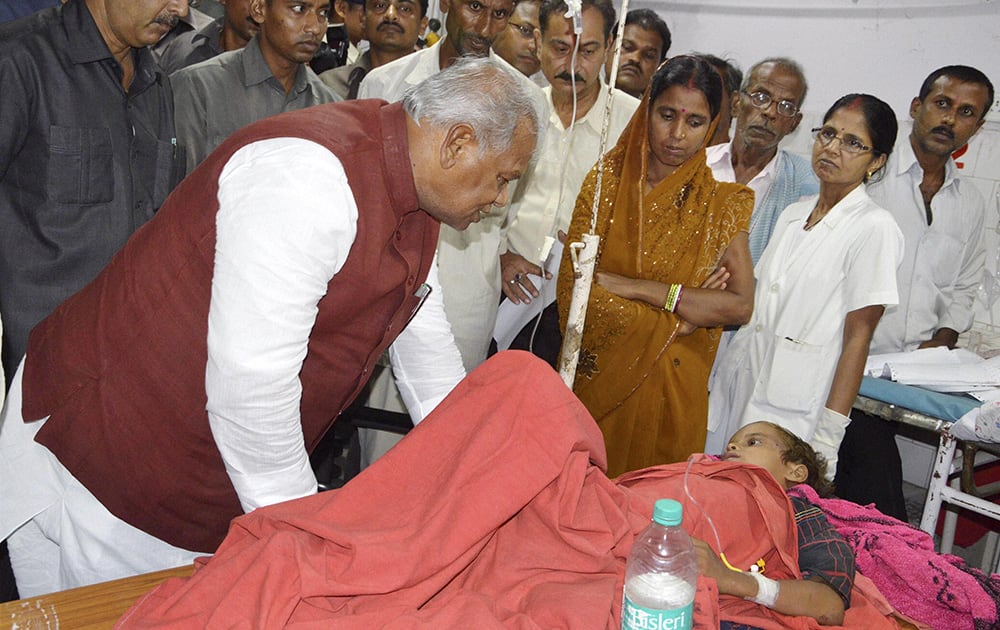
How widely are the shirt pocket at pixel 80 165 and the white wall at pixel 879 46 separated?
11.5 ft

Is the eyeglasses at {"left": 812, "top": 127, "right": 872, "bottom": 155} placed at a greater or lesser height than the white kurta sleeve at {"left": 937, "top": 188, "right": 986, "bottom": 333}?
greater

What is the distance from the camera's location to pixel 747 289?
292cm

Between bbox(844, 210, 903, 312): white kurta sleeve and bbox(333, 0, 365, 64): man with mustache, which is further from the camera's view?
bbox(333, 0, 365, 64): man with mustache

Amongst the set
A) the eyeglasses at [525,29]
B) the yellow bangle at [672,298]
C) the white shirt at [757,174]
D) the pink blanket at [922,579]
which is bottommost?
the pink blanket at [922,579]

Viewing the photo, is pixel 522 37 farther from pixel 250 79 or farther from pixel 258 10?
pixel 250 79

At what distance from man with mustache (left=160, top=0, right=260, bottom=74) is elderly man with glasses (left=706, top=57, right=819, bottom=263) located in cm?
218

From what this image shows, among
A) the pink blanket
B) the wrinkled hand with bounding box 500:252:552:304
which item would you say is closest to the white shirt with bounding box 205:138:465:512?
the pink blanket

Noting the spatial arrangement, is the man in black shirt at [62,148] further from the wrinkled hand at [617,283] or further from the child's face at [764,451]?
the child's face at [764,451]

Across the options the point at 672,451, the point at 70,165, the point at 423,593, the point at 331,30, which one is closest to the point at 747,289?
the point at 672,451

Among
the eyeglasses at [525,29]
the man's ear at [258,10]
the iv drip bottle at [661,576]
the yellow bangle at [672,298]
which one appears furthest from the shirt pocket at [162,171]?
the eyeglasses at [525,29]

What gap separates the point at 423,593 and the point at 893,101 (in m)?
3.76

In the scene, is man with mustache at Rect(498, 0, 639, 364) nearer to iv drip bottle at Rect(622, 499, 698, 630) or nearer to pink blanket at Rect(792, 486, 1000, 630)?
pink blanket at Rect(792, 486, 1000, 630)

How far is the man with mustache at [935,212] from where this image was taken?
3717 mm

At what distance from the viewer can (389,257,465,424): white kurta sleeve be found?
2.02m
